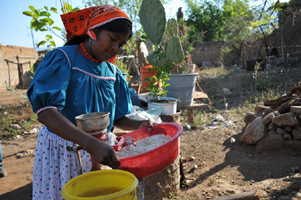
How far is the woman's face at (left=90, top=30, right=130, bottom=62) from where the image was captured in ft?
4.46

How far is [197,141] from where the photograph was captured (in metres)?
4.36

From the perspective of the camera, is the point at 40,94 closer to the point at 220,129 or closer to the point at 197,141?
the point at 197,141

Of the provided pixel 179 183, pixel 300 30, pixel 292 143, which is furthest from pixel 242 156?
pixel 300 30

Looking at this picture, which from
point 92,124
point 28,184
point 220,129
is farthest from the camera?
point 220,129

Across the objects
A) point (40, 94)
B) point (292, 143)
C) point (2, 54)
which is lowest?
point (292, 143)

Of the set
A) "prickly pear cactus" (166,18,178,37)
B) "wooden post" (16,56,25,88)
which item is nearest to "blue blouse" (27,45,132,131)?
"prickly pear cactus" (166,18,178,37)

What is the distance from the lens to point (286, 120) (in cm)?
356

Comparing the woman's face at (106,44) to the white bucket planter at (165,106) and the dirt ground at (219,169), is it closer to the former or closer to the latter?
the white bucket planter at (165,106)

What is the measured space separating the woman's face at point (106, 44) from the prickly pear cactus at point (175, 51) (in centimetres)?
228

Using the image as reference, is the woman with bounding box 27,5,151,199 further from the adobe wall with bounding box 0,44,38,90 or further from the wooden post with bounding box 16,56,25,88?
the wooden post with bounding box 16,56,25,88

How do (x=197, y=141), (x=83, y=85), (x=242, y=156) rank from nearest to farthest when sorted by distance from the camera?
(x=83, y=85) < (x=242, y=156) < (x=197, y=141)

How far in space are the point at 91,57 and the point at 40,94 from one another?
433mm

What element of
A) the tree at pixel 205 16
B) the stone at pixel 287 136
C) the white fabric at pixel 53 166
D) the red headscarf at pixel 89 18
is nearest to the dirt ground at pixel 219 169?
the stone at pixel 287 136

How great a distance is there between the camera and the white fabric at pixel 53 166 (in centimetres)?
139
